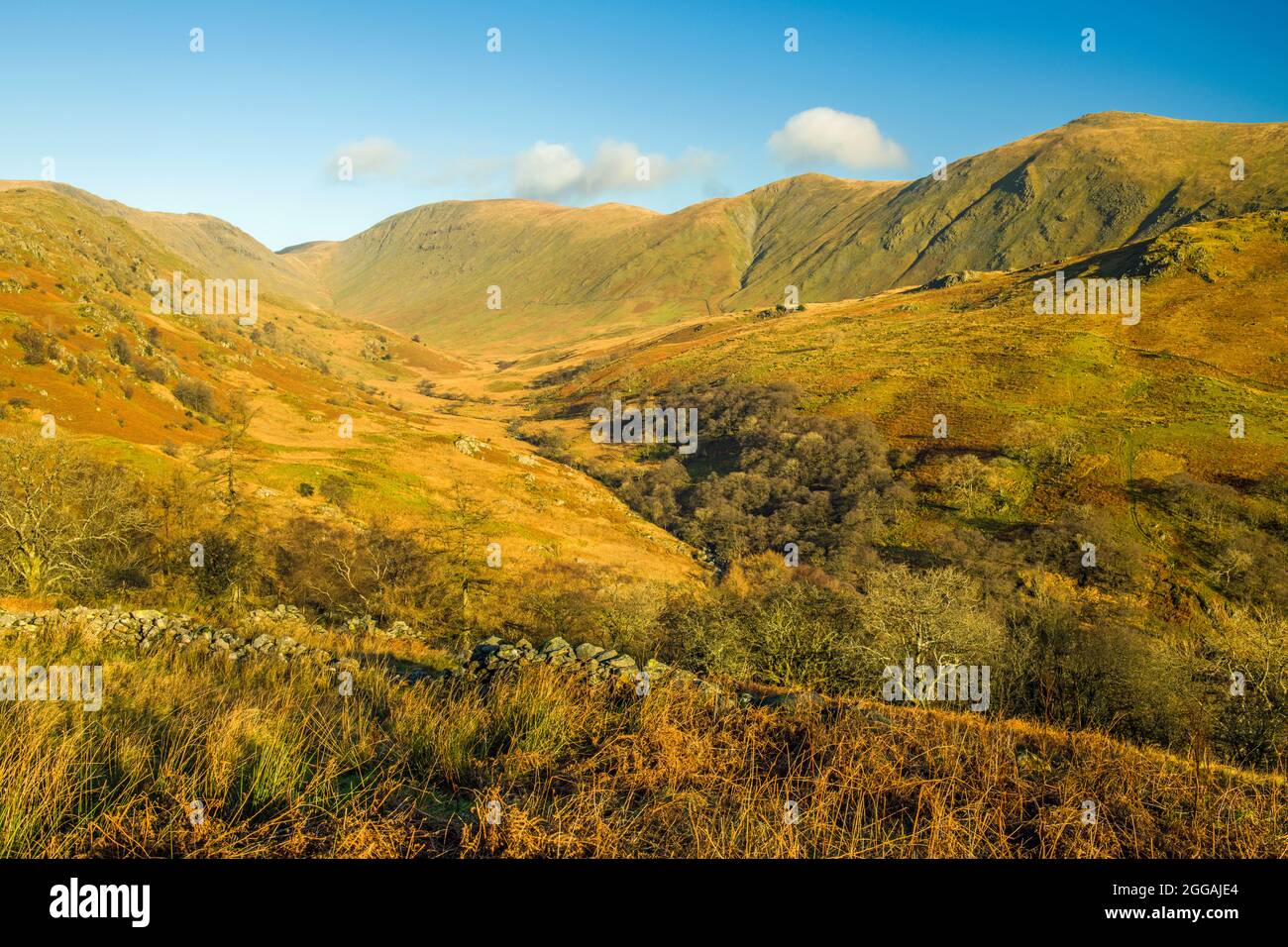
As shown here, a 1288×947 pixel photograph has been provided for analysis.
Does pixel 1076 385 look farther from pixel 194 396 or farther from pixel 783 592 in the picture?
pixel 194 396

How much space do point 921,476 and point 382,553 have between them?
47445mm

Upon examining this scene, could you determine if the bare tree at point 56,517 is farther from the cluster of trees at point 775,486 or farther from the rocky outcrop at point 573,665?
the cluster of trees at point 775,486

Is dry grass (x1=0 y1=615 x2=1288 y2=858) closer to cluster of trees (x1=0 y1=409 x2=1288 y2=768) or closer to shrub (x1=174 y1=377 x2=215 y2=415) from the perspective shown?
cluster of trees (x1=0 y1=409 x2=1288 y2=768)

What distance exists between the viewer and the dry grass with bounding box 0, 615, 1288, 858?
437 centimetres

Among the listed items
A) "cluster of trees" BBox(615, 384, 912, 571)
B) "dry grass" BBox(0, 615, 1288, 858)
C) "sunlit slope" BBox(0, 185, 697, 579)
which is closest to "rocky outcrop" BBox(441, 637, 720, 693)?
"dry grass" BBox(0, 615, 1288, 858)

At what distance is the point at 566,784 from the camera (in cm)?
577

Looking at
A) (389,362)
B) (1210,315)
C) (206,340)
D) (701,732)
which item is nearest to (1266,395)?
(1210,315)

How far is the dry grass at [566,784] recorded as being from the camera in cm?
437

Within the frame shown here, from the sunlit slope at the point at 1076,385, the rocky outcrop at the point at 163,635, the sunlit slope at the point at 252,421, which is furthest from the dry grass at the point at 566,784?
the sunlit slope at the point at 1076,385

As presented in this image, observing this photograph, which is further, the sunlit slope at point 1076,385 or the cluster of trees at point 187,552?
the sunlit slope at point 1076,385

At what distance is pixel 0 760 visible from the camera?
15.2 feet

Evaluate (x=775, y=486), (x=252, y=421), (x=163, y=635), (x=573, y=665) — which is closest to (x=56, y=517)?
(x=163, y=635)

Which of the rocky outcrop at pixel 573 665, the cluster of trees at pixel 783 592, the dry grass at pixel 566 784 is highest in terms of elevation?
the dry grass at pixel 566 784
